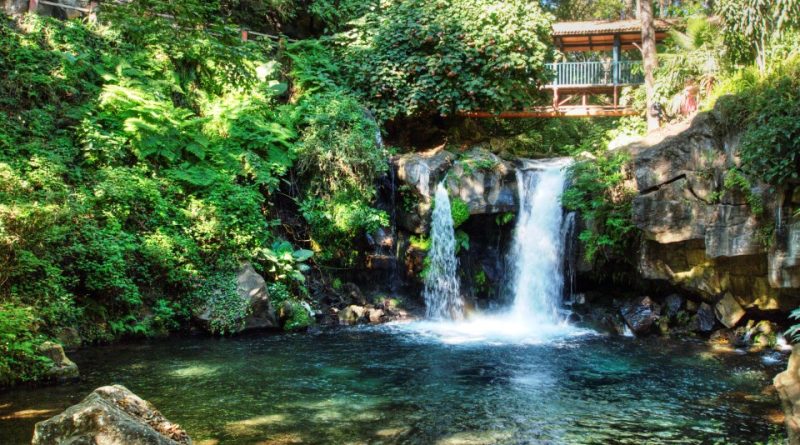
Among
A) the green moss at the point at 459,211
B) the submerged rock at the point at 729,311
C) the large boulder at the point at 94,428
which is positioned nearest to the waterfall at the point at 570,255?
the green moss at the point at 459,211

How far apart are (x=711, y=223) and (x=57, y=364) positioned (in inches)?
435

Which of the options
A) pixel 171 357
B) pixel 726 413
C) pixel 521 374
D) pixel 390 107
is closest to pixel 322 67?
pixel 390 107

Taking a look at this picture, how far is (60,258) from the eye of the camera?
32.3 feet

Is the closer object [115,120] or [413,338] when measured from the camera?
[413,338]

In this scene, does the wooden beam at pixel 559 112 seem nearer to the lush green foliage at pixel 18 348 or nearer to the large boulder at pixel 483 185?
the large boulder at pixel 483 185

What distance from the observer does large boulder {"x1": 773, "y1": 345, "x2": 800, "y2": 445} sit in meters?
4.54

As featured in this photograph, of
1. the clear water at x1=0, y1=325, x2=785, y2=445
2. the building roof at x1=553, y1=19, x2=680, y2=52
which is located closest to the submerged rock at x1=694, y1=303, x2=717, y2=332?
the clear water at x1=0, y1=325, x2=785, y2=445

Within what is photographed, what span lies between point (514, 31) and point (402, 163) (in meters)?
5.33

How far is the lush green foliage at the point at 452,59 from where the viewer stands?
1695 cm

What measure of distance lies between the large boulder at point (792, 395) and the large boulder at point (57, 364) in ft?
27.2

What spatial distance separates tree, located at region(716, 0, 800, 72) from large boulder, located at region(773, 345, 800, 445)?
8.98 m

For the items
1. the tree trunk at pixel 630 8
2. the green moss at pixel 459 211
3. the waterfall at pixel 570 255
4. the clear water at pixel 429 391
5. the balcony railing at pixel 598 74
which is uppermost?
the tree trunk at pixel 630 8

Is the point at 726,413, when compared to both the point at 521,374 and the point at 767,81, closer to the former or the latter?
the point at 521,374

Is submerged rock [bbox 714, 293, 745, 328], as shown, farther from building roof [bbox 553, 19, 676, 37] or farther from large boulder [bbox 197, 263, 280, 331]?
building roof [bbox 553, 19, 676, 37]
